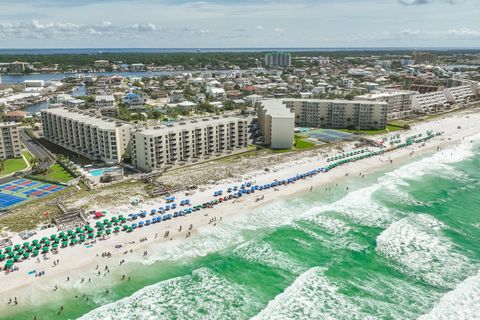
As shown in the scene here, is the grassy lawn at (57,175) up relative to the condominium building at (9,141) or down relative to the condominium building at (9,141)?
down

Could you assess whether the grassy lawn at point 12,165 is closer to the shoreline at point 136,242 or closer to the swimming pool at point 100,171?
the swimming pool at point 100,171

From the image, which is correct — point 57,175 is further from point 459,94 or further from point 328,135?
point 459,94

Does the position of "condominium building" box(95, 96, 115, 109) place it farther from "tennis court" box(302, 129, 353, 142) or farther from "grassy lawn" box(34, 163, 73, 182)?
"tennis court" box(302, 129, 353, 142)

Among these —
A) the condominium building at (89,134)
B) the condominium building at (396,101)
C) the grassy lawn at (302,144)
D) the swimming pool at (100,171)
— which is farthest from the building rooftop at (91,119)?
the condominium building at (396,101)

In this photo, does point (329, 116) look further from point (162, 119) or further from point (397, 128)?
point (162, 119)

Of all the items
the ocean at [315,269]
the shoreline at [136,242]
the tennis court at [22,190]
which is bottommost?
the ocean at [315,269]

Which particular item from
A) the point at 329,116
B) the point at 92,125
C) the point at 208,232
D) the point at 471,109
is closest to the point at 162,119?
the point at 92,125

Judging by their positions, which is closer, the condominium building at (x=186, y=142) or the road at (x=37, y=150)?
the condominium building at (x=186, y=142)

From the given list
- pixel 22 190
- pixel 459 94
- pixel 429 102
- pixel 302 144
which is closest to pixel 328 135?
pixel 302 144
